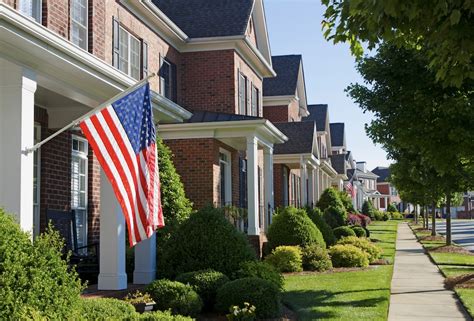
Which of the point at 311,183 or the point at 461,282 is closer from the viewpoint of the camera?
the point at 461,282

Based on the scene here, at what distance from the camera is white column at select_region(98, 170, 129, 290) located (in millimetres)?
10883

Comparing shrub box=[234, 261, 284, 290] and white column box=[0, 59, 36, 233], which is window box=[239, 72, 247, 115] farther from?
white column box=[0, 59, 36, 233]

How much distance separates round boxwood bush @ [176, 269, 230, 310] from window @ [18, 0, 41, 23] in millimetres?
5604

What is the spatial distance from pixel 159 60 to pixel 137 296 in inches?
437

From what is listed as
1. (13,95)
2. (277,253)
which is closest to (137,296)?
(13,95)

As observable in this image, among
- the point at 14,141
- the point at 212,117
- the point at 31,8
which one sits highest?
the point at 31,8

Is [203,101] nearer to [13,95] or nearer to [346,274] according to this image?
[346,274]

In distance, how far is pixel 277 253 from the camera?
59.5ft

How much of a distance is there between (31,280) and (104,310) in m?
1.57

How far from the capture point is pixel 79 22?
13891mm

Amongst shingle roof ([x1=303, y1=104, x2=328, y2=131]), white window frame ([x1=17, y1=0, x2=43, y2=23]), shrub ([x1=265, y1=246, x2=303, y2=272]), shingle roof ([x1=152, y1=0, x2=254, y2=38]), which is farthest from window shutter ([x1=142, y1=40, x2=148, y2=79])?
shingle roof ([x1=303, y1=104, x2=328, y2=131])

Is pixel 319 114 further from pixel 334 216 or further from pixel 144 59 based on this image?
pixel 144 59

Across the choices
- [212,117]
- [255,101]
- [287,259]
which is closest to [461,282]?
[287,259]

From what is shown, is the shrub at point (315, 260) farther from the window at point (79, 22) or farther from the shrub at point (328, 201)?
the shrub at point (328, 201)
